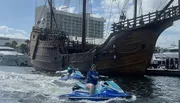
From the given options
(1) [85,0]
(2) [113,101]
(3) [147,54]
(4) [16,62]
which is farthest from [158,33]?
(4) [16,62]

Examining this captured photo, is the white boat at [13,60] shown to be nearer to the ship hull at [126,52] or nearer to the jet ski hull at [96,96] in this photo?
the ship hull at [126,52]

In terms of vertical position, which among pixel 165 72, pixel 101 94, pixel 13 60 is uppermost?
pixel 13 60

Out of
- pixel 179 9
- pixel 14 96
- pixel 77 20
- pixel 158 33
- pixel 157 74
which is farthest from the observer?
pixel 77 20

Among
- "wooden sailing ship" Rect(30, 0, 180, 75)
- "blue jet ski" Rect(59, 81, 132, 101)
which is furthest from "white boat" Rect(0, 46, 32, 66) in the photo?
"blue jet ski" Rect(59, 81, 132, 101)

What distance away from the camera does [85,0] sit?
43.6m

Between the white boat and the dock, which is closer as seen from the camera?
the dock

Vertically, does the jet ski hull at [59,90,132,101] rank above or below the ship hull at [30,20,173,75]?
below

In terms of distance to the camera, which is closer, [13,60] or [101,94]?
[101,94]

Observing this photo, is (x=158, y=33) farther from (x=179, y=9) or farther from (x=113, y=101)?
(x=113, y=101)

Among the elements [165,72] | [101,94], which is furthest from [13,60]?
[101,94]

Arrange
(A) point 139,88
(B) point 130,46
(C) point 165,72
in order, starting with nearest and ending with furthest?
1. (A) point 139,88
2. (B) point 130,46
3. (C) point 165,72

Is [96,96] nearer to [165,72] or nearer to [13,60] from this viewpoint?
[165,72]

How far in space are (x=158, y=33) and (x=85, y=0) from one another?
45.2 feet

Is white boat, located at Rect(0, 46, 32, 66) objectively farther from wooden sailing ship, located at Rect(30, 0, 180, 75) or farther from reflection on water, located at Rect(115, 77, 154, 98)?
reflection on water, located at Rect(115, 77, 154, 98)
